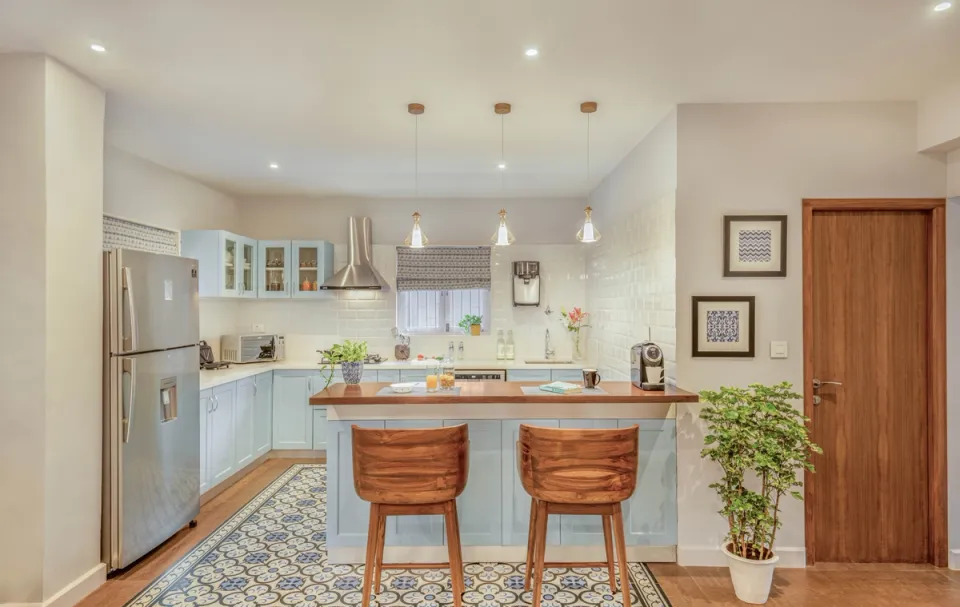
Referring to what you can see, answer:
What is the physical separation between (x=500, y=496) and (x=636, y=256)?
1985 millimetres

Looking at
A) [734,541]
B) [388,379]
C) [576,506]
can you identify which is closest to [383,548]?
[576,506]

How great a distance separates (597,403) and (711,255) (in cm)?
112

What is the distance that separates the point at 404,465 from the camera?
2.39 meters

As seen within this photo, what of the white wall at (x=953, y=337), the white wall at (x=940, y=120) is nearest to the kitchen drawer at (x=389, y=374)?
the white wall at (x=953, y=337)

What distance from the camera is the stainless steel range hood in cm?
530

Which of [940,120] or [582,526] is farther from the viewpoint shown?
[582,526]

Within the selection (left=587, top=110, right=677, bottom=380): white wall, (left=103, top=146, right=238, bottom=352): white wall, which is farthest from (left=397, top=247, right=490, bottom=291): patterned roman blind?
(left=103, top=146, right=238, bottom=352): white wall

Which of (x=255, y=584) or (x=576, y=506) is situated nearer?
(x=576, y=506)

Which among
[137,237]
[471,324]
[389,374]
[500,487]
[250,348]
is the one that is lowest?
[500,487]

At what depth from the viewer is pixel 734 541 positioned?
9.04 ft

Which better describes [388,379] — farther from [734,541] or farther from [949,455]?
[949,455]

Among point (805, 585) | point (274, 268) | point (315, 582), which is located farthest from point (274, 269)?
point (805, 585)

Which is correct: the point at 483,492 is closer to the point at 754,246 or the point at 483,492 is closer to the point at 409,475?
the point at 409,475

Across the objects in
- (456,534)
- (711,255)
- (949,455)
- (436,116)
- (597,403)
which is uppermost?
(436,116)
